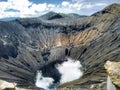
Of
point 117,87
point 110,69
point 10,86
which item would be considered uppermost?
point 10,86

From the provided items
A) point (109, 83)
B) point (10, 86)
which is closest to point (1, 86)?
point (10, 86)

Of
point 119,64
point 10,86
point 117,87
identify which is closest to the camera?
point 117,87

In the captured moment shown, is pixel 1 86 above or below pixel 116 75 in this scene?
above

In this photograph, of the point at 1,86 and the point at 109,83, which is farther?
the point at 1,86

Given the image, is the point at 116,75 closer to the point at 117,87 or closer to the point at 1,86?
the point at 117,87

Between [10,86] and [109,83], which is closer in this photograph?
[109,83]

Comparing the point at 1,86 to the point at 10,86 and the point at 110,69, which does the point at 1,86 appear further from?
the point at 110,69

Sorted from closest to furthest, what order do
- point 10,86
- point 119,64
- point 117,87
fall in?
point 117,87, point 119,64, point 10,86

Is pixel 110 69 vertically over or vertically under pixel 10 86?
under
